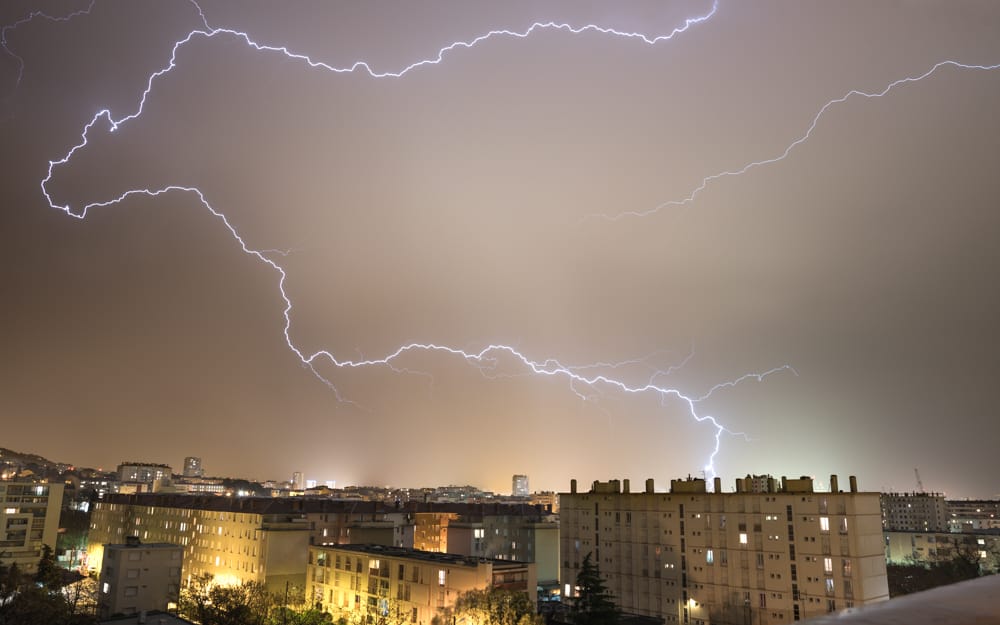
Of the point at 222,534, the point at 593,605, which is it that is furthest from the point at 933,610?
the point at 222,534

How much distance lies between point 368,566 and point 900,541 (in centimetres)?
4646

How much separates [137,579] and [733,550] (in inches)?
976

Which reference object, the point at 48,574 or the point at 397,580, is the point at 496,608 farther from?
the point at 48,574

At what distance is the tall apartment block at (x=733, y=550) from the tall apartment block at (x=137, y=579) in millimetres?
19009

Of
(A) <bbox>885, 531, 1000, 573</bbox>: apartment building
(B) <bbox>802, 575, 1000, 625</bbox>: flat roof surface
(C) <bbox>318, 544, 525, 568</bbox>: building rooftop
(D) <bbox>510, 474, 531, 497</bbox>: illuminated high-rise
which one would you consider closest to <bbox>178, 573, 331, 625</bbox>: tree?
(C) <bbox>318, 544, 525, 568</bbox>: building rooftop

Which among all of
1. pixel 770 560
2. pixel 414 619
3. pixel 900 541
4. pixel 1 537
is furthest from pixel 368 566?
pixel 900 541

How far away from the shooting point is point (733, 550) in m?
28.3

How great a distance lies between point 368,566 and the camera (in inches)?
1005

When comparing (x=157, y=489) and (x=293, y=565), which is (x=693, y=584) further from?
(x=157, y=489)

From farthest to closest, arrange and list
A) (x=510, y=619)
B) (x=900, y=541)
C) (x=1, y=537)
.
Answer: (x=900, y=541) → (x=1, y=537) → (x=510, y=619)

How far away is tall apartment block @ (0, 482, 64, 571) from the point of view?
3866 centimetres

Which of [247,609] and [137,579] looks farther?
[137,579]

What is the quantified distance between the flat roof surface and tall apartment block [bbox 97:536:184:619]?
1144 inches

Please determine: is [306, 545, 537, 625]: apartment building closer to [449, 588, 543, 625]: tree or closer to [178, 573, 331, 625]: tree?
[449, 588, 543, 625]: tree
